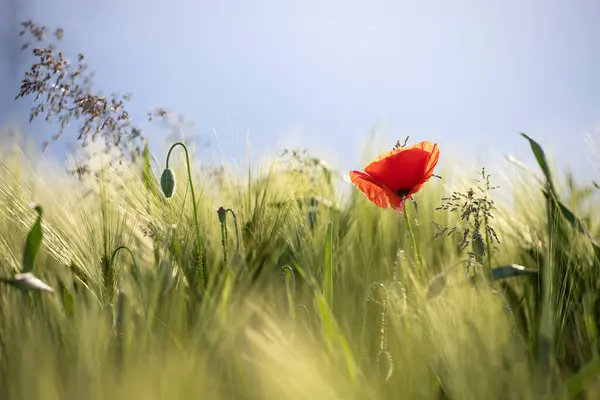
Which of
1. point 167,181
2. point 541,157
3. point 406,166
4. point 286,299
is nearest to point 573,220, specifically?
point 541,157

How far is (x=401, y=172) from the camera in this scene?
70cm

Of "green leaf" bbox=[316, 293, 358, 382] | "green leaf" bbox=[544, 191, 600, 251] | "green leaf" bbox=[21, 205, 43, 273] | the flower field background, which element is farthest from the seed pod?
"green leaf" bbox=[544, 191, 600, 251]

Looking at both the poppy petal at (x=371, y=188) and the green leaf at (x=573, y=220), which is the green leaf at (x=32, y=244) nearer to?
the poppy petal at (x=371, y=188)

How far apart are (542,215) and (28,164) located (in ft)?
2.06

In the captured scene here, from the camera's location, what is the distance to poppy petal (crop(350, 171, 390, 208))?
0.71m

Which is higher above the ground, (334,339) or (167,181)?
(167,181)

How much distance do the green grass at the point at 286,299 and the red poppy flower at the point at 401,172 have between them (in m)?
0.07

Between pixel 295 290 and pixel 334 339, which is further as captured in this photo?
pixel 295 290

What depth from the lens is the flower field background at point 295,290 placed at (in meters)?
0.47

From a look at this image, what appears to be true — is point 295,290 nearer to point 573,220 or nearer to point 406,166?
point 406,166

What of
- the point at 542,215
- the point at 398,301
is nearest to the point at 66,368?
the point at 398,301

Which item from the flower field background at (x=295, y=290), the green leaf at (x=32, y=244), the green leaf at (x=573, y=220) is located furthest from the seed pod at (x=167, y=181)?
the green leaf at (x=573, y=220)

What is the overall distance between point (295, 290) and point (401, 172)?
0.18 m

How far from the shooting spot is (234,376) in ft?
1.69
